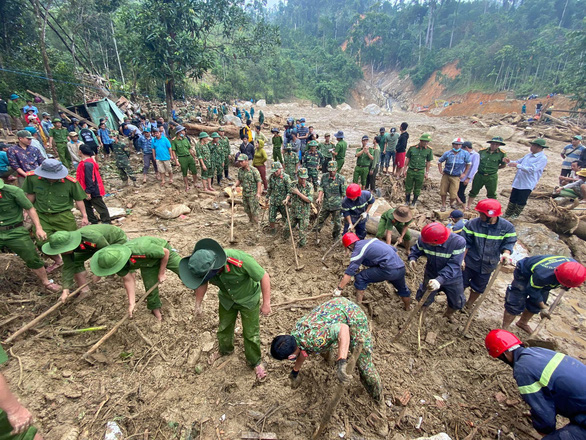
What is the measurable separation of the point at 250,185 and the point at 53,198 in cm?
343

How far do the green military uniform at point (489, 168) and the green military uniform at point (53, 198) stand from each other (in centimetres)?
841

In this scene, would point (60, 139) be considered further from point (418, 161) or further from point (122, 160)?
point (418, 161)

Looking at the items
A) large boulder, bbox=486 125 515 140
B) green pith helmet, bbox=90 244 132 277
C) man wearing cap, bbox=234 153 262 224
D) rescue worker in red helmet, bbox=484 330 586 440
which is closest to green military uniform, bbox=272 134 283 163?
man wearing cap, bbox=234 153 262 224

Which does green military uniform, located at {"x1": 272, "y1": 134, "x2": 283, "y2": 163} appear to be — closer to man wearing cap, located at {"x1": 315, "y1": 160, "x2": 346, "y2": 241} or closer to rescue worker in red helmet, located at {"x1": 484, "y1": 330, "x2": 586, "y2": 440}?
man wearing cap, located at {"x1": 315, "y1": 160, "x2": 346, "y2": 241}

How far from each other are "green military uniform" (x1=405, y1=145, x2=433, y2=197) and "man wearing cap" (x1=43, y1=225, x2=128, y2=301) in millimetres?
6806

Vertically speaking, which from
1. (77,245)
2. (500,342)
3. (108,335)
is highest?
(77,245)

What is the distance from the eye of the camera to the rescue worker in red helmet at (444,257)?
3787 mm

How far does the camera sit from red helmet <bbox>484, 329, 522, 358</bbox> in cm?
264

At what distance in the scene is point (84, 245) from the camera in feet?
12.1

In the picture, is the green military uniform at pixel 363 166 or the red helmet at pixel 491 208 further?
the green military uniform at pixel 363 166

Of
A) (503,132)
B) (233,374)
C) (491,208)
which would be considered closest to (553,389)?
(491,208)

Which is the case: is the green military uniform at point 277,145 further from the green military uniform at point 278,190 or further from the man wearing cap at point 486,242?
the man wearing cap at point 486,242

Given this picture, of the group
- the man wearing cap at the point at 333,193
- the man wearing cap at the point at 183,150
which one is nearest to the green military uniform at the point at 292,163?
the man wearing cap at the point at 333,193

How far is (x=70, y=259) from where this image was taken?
3.82 metres
